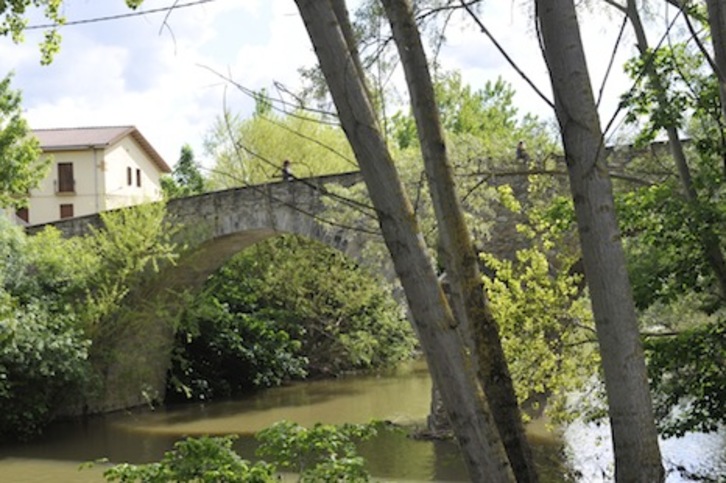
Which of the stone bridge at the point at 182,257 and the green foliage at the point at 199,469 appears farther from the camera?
the stone bridge at the point at 182,257

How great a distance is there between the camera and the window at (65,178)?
100ft

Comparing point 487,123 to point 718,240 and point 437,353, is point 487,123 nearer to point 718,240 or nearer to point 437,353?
point 718,240

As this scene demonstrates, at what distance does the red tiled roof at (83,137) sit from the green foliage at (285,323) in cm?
1259

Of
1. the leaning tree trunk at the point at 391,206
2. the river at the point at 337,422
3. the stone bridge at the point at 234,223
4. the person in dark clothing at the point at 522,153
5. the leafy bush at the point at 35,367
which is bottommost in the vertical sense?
the river at the point at 337,422

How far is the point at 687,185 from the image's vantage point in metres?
6.45

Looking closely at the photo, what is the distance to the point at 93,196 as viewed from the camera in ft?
99.7

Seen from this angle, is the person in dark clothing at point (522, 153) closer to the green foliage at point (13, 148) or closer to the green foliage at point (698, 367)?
the green foliage at point (698, 367)

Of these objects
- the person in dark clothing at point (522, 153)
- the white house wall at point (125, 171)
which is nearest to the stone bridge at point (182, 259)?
the person in dark clothing at point (522, 153)

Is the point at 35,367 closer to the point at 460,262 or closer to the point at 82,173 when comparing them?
the point at 460,262

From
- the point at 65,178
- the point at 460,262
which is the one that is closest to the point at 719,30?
the point at 460,262

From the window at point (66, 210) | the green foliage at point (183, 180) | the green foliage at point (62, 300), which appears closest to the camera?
the green foliage at point (62, 300)

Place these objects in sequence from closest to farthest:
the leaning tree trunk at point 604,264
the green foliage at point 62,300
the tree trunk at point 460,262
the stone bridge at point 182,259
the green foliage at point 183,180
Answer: the leaning tree trunk at point 604,264, the tree trunk at point 460,262, the green foliage at point 62,300, the stone bridge at point 182,259, the green foliage at point 183,180

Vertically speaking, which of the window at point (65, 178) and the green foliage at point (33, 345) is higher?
the window at point (65, 178)

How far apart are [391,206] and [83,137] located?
30115 mm
